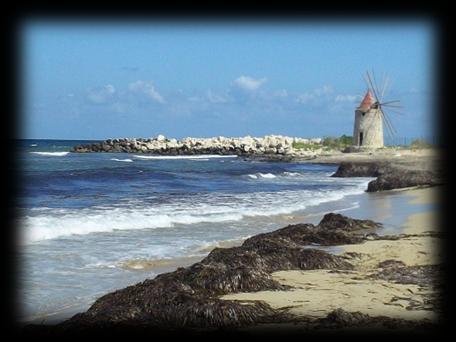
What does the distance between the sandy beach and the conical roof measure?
46.0m

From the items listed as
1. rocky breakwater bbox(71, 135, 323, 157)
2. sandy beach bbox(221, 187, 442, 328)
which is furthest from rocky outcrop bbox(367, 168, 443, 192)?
rocky breakwater bbox(71, 135, 323, 157)

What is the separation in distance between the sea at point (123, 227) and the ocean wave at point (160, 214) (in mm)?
22

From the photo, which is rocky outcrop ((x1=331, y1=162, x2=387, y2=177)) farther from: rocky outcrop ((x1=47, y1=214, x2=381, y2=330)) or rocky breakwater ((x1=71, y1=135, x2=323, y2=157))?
rocky breakwater ((x1=71, y1=135, x2=323, y2=157))

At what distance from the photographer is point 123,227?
12133mm

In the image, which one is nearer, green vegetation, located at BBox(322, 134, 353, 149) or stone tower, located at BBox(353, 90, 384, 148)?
stone tower, located at BBox(353, 90, 384, 148)

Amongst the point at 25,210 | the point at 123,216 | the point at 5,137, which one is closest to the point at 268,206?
the point at 123,216

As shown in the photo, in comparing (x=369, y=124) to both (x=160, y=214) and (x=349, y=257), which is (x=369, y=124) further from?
(x=349, y=257)

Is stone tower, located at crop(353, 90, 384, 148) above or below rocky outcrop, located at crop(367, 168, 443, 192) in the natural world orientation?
above

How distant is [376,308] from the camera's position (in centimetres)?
534

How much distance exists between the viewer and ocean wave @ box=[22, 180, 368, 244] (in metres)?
11.6

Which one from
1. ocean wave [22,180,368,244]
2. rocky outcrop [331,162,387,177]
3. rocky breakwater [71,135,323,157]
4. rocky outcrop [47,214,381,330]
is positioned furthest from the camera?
rocky breakwater [71,135,323,157]

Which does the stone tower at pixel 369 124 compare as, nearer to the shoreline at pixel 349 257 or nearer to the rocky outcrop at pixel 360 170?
the rocky outcrop at pixel 360 170

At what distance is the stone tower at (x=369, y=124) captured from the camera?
177 feet

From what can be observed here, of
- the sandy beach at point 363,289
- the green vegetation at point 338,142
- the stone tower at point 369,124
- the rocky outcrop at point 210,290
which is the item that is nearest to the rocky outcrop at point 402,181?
the sandy beach at point 363,289
